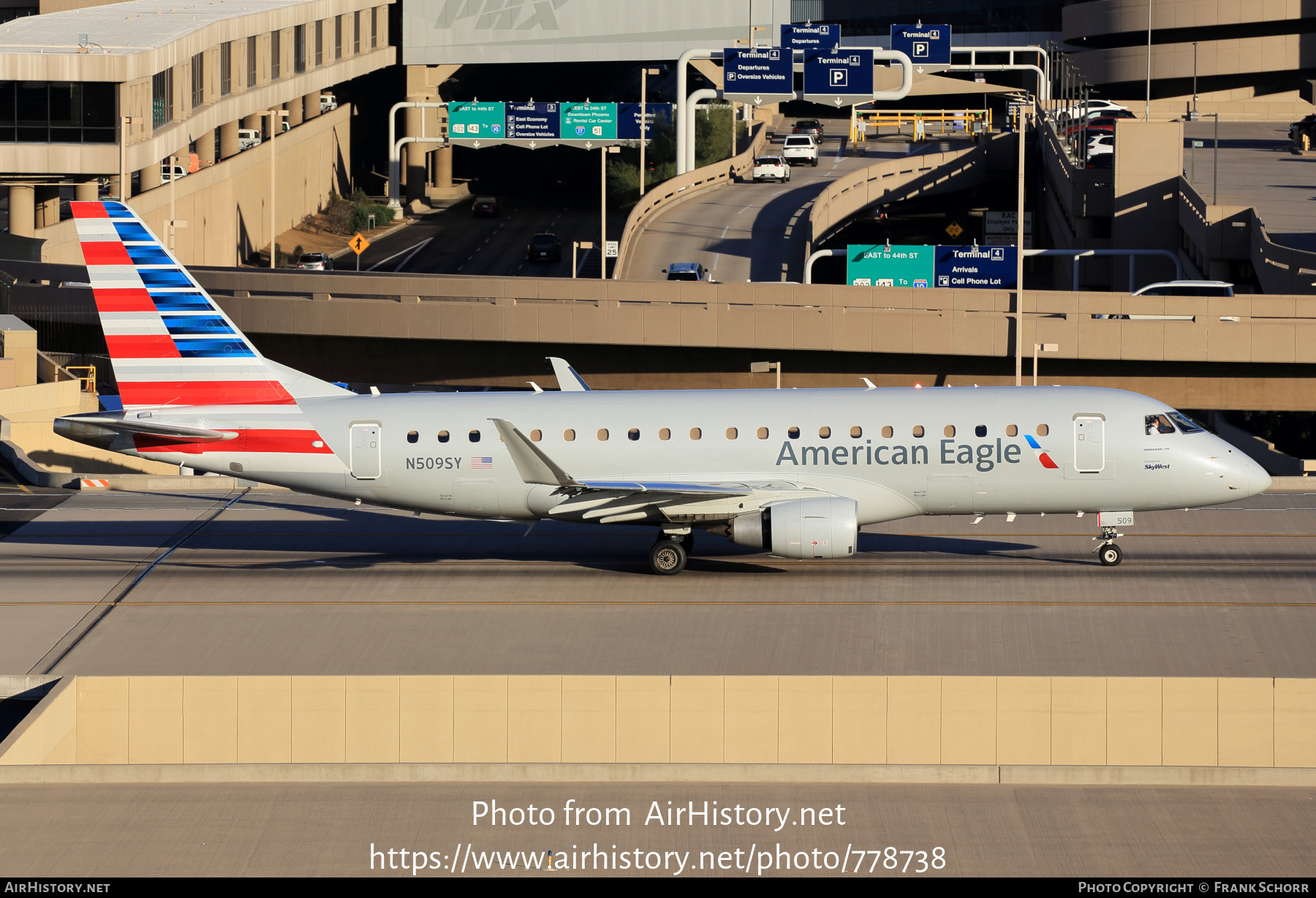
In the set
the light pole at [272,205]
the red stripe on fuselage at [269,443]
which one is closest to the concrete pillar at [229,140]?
the light pole at [272,205]

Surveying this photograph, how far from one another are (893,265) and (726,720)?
4335 centimetres

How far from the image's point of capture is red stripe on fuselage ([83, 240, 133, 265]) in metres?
34.2

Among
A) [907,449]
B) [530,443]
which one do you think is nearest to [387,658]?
[530,443]

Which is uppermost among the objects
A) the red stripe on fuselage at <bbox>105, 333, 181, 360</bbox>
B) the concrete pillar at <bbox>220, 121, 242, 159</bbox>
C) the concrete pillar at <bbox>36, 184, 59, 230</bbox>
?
the concrete pillar at <bbox>220, 121, 242, 159</bbox>

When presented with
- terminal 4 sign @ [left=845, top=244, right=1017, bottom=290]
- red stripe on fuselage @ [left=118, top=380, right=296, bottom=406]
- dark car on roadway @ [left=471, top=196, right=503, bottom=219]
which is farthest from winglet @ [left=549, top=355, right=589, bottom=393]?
dark car on roadway @ [left=471, top=196, right=503, bottom=219]

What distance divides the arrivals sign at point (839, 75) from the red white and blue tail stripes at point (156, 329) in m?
74.3

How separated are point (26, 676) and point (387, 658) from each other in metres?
6.47

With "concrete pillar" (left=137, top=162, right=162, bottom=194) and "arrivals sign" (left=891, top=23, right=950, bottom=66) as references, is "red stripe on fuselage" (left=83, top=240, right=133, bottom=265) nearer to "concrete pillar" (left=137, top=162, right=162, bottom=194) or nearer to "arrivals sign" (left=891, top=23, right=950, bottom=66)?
"concrete pillar" (left=137, top=162, right=162, bottom=194)

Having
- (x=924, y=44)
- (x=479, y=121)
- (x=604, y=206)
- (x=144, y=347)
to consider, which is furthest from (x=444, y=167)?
(x=144, y=347)

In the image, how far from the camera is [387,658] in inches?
1145

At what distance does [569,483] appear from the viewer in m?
32.6

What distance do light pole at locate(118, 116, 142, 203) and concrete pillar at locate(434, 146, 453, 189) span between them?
176 feet

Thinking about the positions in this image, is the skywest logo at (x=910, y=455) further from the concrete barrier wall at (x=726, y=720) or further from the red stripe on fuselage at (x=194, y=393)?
the red stripe on fuselage at (x=194, y=393)

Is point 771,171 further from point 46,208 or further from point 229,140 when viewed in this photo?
point 46,208
